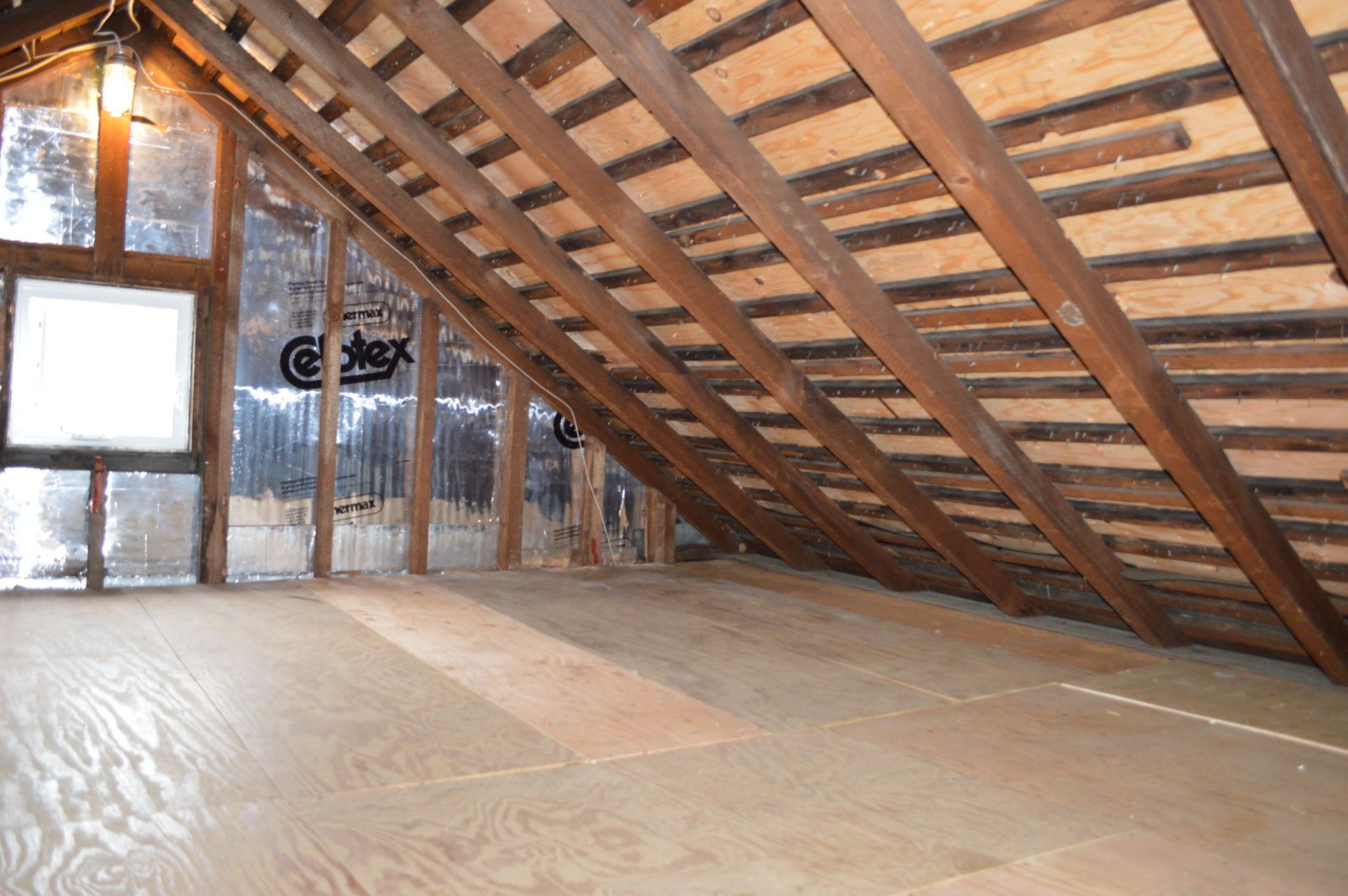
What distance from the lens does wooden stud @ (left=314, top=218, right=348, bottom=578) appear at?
5660 mm

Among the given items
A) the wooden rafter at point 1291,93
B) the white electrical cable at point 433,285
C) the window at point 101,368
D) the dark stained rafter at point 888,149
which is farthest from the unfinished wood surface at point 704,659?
the wooden rafter at point 1291,93

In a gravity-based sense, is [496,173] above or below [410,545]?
above

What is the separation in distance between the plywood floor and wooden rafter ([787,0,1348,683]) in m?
0.50

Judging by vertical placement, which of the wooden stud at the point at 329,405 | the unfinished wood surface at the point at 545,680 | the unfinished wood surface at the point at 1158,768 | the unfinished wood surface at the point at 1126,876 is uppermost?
the wooden stud at the point at 329,405

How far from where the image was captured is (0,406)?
4.89m

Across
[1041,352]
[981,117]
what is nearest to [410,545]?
[1041,352]

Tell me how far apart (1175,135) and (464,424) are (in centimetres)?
448

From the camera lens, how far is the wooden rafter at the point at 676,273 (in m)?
3.37

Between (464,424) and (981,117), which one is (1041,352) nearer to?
(981,117)

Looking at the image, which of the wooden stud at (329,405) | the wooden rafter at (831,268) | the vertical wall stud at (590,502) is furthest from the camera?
the vertical wall stud at (590,502)

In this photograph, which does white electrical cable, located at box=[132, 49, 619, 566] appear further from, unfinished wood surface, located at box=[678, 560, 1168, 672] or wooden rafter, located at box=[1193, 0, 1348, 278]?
wooden rafter, located at box=[1193, 0, 1348, 278]

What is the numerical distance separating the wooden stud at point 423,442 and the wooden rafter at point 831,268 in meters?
3.18

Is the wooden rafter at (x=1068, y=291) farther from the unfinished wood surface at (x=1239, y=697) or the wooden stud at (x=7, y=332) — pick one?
the wooden stud at (x=7, y=332)

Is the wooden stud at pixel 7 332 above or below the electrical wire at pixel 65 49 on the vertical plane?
below
